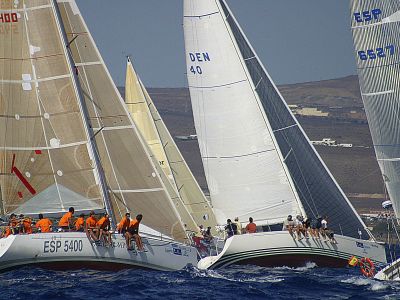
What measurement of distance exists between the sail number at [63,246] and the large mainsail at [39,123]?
2.46 m

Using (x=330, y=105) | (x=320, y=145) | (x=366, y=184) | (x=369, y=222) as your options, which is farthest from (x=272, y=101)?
(x=330, y=105)

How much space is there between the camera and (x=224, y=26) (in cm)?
3416

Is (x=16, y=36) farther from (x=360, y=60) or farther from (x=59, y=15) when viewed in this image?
(x=360, y=60)

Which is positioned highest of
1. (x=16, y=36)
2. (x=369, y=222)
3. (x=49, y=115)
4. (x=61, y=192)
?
(x=16, y=36)

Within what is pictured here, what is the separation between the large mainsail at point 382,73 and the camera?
87.2 feet

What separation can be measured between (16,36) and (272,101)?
8846 mm

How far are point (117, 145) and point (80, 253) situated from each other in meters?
4.17

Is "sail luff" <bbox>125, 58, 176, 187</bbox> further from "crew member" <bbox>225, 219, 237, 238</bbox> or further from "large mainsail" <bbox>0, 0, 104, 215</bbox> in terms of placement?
"large mainsail" <bbox>0, 0, 104, 215</bbox>

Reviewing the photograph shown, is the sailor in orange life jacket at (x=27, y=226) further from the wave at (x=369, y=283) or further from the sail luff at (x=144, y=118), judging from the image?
the sail luff at (x=144, y=118)

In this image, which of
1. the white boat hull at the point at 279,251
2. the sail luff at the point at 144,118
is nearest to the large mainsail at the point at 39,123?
the white boat hull at the point at 279,251

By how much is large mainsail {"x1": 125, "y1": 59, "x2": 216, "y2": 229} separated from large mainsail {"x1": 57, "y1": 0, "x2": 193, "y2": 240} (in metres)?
9.89

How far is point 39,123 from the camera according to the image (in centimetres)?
2828

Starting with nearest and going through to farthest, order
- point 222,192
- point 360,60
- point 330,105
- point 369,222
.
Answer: point 360,60, point 222,192, point 369,222, point 330,105

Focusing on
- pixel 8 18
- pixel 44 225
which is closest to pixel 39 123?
pixel 8 18
